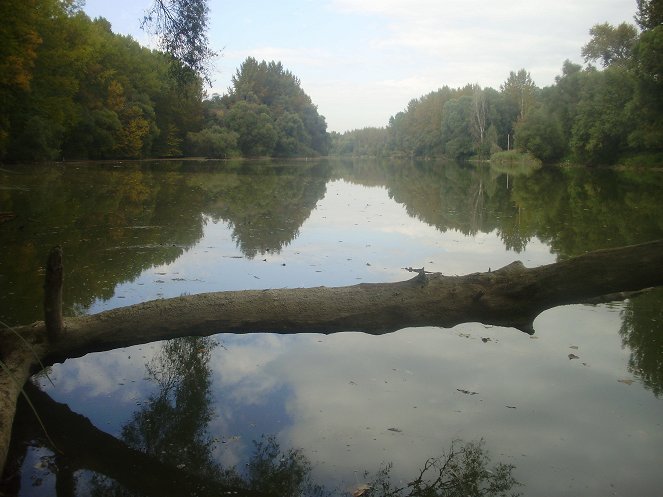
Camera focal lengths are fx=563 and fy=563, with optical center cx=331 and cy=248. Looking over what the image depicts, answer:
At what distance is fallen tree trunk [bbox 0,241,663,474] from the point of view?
4.13m

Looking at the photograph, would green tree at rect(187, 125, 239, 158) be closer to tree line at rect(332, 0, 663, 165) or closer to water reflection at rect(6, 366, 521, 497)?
tree line at rect(332, 0, 663, 165)

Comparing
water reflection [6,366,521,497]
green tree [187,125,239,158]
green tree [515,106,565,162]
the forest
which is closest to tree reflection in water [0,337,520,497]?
water reflection [6,366,521,497]

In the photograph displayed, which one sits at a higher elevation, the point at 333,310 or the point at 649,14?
the point at 649,14

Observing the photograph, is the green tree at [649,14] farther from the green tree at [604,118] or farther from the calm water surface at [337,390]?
the calm water surface at [337,390]

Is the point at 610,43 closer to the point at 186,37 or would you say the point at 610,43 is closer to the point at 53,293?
the point at 186,37

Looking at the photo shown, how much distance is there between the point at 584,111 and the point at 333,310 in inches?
2230

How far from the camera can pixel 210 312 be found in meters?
4.47

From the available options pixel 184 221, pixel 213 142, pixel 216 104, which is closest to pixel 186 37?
pixel 184 221

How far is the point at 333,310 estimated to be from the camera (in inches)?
174

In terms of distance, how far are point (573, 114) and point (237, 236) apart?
5764cm

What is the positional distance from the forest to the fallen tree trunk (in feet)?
20.7

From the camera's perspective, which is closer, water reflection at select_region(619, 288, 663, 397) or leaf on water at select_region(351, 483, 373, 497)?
leaf on water at select_region(351, 483, 373, 497)

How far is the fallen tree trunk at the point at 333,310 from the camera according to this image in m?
4.13

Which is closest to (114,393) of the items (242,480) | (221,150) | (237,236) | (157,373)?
(157,373)
